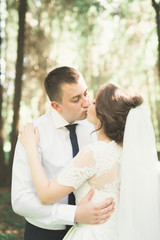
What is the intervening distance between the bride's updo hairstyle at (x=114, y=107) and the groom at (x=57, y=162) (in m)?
0.50

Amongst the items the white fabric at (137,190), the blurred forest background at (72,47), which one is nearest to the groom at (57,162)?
the white fabric at (137,190)

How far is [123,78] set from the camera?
2000 centimetres

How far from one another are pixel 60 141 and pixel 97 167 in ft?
2.23

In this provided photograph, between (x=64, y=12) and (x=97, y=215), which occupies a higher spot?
(x=64, y=12)

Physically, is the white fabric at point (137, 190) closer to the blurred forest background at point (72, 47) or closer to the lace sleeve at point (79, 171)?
the lace sleeve at point (79, 171)

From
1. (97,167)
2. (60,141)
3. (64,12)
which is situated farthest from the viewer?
(64,12)

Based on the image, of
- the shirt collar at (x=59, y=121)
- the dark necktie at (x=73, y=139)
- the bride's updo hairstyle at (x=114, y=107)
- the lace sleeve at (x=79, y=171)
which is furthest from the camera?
the shirt collar at (x=59, y=121)

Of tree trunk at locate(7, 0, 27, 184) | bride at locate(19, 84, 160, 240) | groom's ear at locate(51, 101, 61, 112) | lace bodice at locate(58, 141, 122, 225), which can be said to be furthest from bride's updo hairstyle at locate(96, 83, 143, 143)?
tree trunk at locate(7, 0, 27, 184)

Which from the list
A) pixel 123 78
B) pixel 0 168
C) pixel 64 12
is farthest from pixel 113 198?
pixel 123 78

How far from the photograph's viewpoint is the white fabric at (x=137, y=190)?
2.17 m

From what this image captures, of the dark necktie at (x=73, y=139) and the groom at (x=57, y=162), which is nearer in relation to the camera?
the groom at (x=57, y=162)

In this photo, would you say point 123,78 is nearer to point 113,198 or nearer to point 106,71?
point 106,71

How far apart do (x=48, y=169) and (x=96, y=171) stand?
61cm

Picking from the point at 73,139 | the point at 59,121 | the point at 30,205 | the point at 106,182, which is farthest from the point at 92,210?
the point at 59,121
